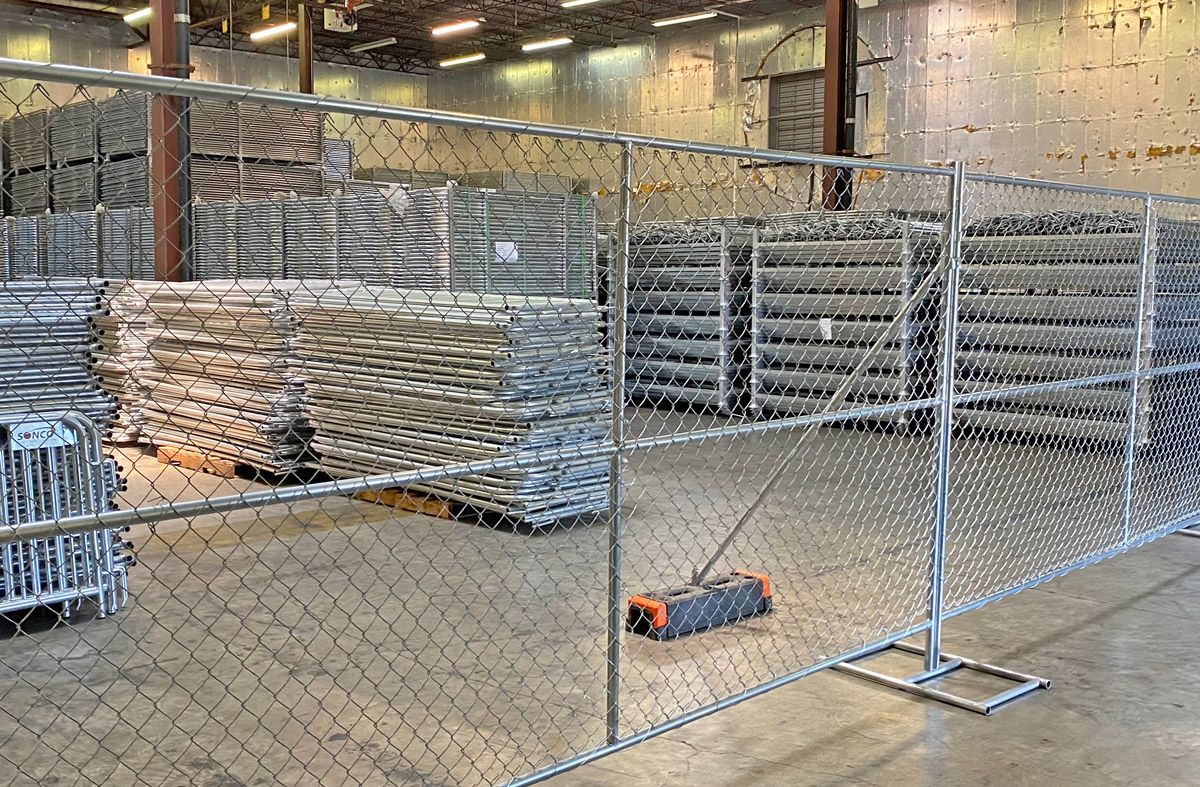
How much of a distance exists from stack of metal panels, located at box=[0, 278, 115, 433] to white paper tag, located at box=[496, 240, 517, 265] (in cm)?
553

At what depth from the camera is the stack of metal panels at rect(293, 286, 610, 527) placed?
7.54 meters

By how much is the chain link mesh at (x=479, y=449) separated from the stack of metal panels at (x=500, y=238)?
3.4 inches

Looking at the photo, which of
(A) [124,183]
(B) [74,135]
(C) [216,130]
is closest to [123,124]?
(A) [124,183]

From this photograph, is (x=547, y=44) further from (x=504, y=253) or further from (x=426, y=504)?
(x=426, y=504)

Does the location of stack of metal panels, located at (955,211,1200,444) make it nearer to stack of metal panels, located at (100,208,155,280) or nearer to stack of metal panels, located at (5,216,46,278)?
stack of metal panels, located at (100,208,155,280)

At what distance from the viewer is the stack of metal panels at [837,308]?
12.1m

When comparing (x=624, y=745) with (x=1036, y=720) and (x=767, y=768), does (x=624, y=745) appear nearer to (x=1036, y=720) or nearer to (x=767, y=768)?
(x=767, y=768)

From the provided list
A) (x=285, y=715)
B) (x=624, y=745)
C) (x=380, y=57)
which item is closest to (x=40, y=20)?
(x=380, y=57)

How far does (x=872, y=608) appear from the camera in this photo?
6.11 m

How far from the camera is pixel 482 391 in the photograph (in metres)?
7.66

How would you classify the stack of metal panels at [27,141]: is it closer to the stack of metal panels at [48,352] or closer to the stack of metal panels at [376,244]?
the stack of metal panels at [376,244]

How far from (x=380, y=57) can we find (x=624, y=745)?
26954 mm

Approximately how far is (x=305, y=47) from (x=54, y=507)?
53.1ft

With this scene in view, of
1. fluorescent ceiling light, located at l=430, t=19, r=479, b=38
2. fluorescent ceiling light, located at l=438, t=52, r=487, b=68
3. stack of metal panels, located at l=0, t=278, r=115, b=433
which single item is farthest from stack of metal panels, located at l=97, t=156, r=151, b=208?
fluorescent ceiling light, located at l=438, t=52, r=487, b=68
